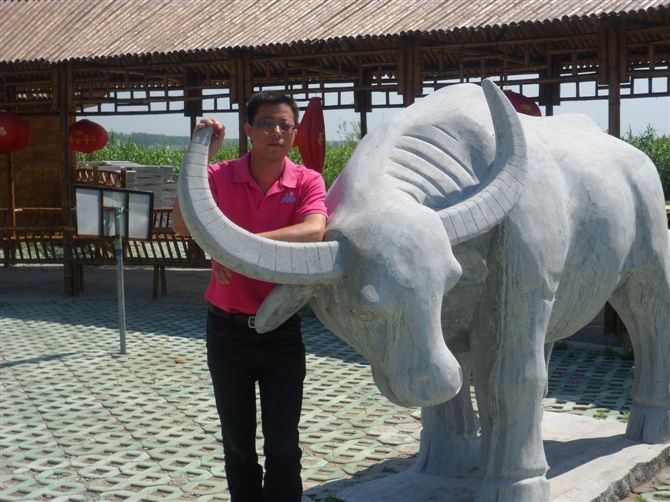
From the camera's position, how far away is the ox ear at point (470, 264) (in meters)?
3.35

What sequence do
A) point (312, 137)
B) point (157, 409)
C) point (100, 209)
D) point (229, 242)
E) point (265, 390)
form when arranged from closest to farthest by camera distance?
1. point (229, 242)
2. point (265, 390)
3. point (157, 409)
4. point (100, 209)
5. point (312, 137)

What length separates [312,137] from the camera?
9.66m

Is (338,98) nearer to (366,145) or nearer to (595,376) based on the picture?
(595,376)

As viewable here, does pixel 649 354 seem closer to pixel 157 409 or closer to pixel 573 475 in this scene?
pixel 573 475

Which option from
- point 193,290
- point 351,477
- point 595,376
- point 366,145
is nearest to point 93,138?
point 193,290

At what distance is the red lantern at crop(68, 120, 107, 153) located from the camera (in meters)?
13.4

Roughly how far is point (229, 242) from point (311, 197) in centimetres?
53

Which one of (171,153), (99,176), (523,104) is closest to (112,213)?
(523,104)

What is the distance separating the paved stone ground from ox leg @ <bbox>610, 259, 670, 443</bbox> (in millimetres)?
1112

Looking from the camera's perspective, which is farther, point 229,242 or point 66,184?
point 66,184

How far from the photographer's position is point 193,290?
1166cm

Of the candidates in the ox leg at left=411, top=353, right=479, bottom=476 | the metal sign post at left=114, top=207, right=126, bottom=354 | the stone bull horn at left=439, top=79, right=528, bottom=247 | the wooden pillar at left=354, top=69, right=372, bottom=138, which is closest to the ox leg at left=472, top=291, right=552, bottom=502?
the stone bull horn at left=439, top=79, right=528, bottom=247

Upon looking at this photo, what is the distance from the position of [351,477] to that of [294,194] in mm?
1945

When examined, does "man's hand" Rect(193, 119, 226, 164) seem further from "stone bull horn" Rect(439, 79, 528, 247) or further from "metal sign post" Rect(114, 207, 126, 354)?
"metal sign post" Rect(114, 207, 126, 354)
